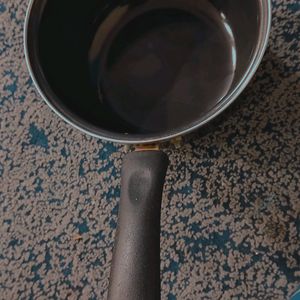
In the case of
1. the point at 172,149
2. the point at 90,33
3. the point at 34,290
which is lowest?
the point at 34,290

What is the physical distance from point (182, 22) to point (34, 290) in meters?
0.38

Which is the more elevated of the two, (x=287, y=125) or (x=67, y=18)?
(x=67, y=18)

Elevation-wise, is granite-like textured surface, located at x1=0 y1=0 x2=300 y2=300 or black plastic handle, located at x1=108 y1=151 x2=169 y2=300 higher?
black plastic handle, located at x1=108 y1=151 x2=169 y2=300

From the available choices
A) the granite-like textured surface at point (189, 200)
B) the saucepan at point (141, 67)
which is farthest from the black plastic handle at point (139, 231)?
the granite-like textured surface at point (189, 200)

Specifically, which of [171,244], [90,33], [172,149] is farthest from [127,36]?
[171,244]

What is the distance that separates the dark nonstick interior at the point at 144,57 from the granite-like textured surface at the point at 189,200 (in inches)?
1.7

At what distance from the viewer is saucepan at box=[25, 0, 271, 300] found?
485mm

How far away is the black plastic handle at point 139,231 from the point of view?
18.0 inches

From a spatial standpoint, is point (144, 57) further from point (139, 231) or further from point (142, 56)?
point (139, 231)

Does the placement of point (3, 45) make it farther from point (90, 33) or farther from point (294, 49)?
point (294, 49)

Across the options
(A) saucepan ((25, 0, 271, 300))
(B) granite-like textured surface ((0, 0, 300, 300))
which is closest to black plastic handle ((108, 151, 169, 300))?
(A) saucepan ((25, 0, 271, 300))

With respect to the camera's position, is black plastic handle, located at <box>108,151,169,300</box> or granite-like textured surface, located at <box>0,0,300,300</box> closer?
black plastic handle, located at <box>108,151,169,300</box>

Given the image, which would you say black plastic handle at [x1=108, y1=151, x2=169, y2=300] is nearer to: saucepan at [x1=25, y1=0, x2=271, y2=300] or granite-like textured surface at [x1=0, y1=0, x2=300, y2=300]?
saucepan at [x1=25, y1=0, x2=271, y2=300]

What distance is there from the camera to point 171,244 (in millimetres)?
606
